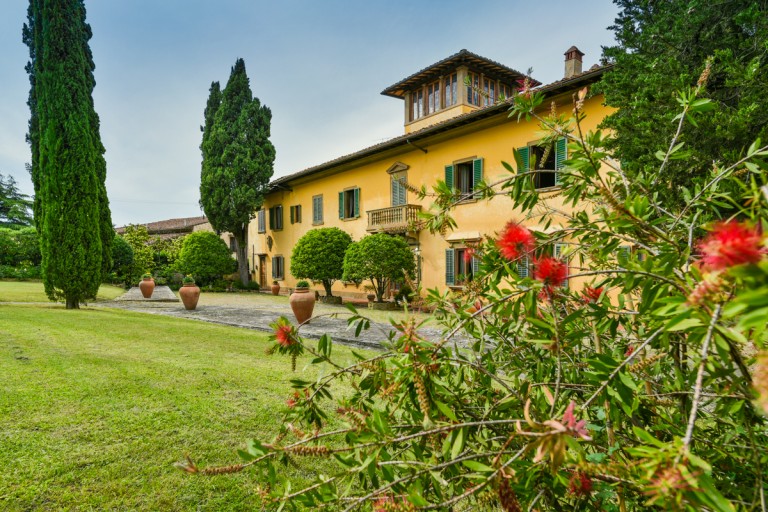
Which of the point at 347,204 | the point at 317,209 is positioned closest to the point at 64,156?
the point at 347,204

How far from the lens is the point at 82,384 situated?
4.42m

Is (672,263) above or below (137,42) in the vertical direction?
below

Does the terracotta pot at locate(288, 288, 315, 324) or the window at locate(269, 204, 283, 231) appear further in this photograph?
the window at locate(269, 204, 283, 231)

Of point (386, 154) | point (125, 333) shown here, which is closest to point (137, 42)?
point (386, 154)

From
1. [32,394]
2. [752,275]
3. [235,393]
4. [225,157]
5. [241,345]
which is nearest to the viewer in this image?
[752,275]

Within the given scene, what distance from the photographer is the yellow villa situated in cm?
1313

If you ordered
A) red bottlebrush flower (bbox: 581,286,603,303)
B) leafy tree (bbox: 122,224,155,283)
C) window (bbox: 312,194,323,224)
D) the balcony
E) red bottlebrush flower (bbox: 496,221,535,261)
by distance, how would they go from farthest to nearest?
leafy tree (bbox: 122,224,155,283), window (bbox: 312,194,323,224), the balcony, red bottlebrush flower (bbox: 581,286,603,303), red bottlebrush flower (bbox: 496,221,535,261)

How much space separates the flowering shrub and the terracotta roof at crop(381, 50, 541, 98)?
53.2 ft

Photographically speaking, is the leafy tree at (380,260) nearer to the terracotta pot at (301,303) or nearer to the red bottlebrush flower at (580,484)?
the terracotta pot at (301,303)

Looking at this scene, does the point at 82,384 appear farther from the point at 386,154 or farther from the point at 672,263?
the point at 386,154

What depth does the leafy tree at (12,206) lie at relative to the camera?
111 feet

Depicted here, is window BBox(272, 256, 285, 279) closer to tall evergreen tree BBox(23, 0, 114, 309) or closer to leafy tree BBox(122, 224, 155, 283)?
leafy tree BBox(122, 224, 155, 283)

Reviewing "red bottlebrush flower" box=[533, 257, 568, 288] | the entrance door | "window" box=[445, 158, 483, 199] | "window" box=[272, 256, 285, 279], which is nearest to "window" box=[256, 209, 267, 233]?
the entrance door

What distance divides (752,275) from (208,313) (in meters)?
13.6
